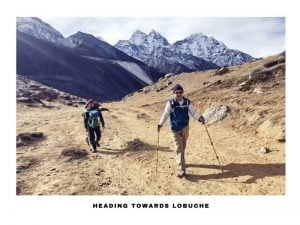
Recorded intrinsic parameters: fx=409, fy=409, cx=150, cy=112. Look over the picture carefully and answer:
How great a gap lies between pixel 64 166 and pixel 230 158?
5962 millimetres

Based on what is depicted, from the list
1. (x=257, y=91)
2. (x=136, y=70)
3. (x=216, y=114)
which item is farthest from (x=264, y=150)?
(x=136, y=70)

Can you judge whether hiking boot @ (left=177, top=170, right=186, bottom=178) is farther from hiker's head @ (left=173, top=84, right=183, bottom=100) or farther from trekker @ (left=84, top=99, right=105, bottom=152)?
trekker @ (left=84, top=99, right=105, bottom=152)

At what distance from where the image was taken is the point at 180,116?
1273 centimetres

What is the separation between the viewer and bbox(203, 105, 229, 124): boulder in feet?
69.9

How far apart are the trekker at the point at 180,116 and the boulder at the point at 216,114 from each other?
862cm

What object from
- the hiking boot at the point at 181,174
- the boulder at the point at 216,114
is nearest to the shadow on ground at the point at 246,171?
the hiking boot at the point at 181,174

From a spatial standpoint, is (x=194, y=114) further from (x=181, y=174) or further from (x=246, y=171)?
(x=246, y=171)

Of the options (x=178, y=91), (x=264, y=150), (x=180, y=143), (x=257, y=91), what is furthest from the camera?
(x=257, y=91)

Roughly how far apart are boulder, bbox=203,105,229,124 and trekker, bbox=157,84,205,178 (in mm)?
8622

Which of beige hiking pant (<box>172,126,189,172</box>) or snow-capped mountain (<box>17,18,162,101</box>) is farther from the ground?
snow-capped mountain (<box>17,18,162,101</box>)

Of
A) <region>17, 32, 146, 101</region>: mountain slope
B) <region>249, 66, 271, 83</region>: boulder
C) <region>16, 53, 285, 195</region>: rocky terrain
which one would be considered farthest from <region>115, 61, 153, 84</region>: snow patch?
<region>16, 53, 285, 195</region>: rocky terrain

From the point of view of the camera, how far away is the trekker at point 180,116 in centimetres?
1267

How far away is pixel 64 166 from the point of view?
14734 millimetres

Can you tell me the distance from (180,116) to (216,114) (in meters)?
9.38
